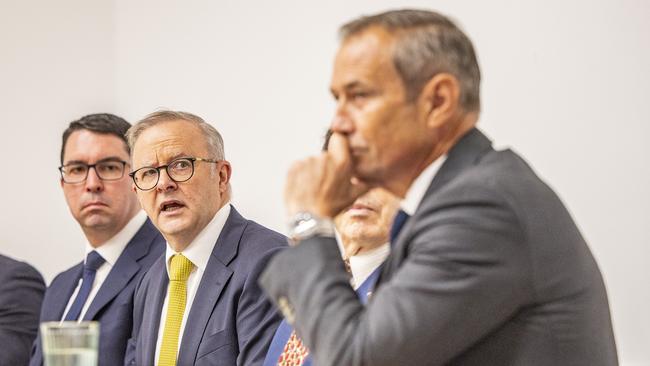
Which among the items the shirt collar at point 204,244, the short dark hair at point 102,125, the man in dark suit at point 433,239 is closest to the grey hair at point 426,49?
the man in dark suit at point 433,239

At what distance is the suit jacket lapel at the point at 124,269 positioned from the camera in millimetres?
3824

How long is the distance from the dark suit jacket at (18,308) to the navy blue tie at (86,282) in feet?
1.45

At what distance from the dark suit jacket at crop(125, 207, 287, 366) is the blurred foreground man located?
0.57 ft

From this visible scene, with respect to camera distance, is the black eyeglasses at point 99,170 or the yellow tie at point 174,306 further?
the black eyeglasses at point 99,170

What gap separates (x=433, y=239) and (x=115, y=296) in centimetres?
245

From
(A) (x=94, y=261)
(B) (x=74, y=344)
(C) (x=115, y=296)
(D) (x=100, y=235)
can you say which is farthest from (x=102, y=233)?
(B) (x=74, y=344)

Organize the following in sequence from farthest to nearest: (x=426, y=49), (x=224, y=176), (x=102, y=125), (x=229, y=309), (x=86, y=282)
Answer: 1. (x=102, y=125)
2. (x=86, y=282)
3. (x=224, y=176)
4. (x=229, y=309)
5. (x=426, y=49)

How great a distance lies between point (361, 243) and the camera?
282 cm

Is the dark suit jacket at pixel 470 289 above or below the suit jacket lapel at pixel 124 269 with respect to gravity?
above

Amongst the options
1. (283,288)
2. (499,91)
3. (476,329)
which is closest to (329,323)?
(283,288)

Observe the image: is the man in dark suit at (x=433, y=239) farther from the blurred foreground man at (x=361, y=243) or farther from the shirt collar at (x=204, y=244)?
the shirt collar at (x=204, y=244)

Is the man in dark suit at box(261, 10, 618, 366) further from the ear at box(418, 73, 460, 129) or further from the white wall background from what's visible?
the white wall background

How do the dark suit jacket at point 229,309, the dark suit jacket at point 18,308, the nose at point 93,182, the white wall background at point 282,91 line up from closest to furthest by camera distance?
the white wall background at point 282,91, the dark suit jacket at point 229,309, the nose at point 93,182, the dark suit jacket at point 18,308

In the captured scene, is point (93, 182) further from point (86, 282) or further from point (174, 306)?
point (174, 306)
